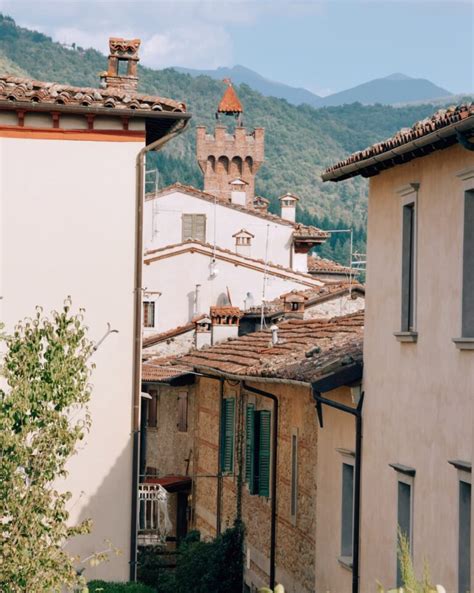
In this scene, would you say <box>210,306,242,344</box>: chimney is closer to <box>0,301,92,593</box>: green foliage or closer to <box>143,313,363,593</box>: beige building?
<box>143,313,363,593</box>: beige building

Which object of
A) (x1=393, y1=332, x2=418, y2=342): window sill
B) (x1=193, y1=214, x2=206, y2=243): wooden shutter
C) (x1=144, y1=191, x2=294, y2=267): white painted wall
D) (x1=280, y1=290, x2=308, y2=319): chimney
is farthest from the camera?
(x1=193, y1=214, x2=206, y2=243): wooden shutter

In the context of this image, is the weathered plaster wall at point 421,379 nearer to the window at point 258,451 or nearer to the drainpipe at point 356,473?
the drainpipe at point 356,473

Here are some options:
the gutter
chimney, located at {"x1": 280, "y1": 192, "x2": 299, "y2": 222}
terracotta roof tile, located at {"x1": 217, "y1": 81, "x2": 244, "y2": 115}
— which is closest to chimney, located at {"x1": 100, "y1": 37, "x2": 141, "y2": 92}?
the gutter

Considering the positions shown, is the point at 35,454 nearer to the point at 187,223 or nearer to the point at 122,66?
the point at 122,66

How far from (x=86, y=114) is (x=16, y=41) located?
16762 cm

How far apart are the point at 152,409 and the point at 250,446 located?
41.2ft

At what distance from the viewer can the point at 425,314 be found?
45.6 feet

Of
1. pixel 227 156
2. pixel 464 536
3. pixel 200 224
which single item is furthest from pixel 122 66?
pixel 227 156

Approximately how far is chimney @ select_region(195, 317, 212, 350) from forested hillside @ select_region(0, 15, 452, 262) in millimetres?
76608

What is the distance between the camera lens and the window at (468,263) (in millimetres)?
12633

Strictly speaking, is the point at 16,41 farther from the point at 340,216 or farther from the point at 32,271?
the point at 32,271

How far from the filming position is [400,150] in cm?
1382

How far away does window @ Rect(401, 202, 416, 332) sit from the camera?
14734mm

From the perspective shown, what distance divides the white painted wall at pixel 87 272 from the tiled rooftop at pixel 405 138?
2.65 m
